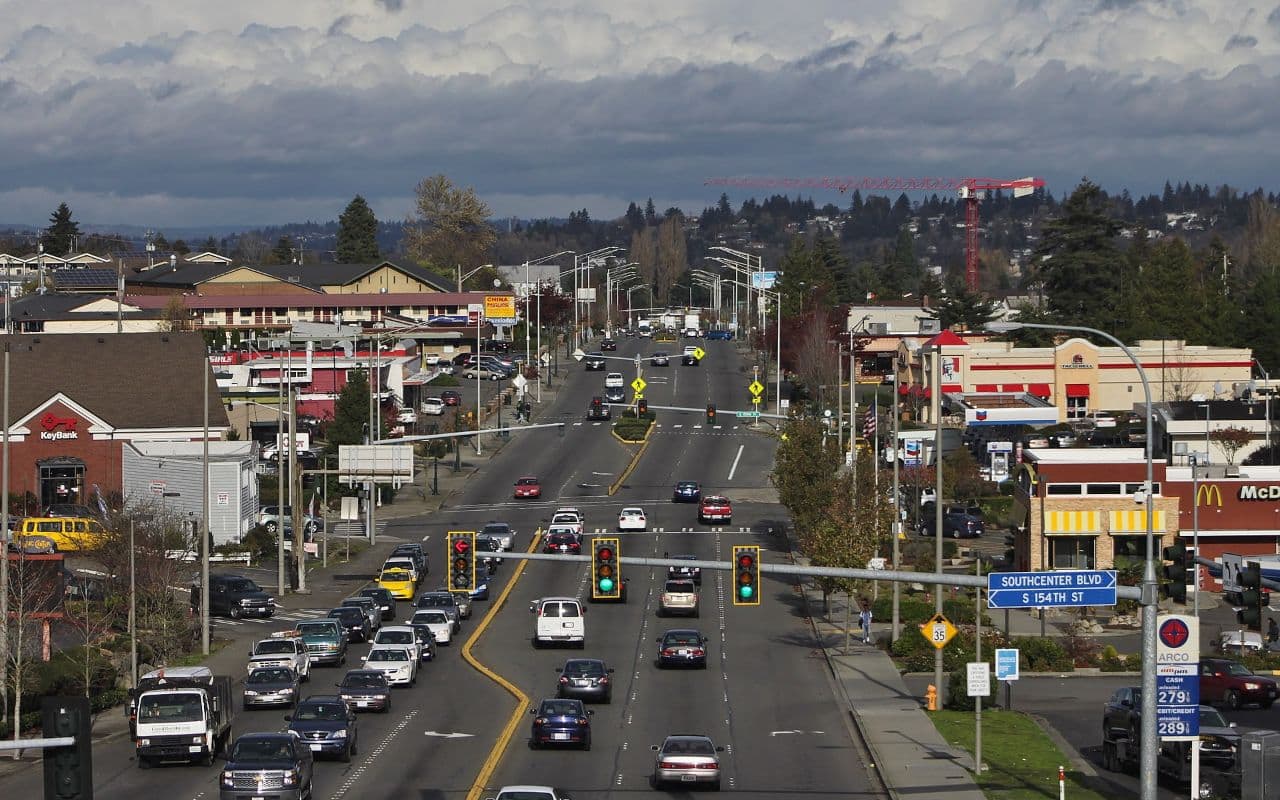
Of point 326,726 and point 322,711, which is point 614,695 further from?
point 326,726

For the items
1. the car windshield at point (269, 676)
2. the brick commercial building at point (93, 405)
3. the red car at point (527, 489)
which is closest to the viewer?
the car windshield at point (269, 676)

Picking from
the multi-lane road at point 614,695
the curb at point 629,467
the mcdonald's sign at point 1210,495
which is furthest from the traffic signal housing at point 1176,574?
the curb at point 629,467

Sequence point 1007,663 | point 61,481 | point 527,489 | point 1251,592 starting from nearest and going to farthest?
point 1251,592
point 1007,663
point 61,481
point 527,489

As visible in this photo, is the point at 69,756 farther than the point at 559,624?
No

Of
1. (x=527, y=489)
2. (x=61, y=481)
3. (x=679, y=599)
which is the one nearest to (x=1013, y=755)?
(x=679, y=599)

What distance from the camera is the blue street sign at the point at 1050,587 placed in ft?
106

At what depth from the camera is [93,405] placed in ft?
325

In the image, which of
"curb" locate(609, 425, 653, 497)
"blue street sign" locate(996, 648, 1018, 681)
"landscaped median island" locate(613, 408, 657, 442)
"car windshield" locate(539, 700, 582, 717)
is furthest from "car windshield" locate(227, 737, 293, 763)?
"landscaped median island" locate(613, 408, 657, 442)

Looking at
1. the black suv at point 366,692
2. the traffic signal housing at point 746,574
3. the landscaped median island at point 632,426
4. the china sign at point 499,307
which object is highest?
the china sign at point 499,307

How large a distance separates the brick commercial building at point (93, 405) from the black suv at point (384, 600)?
28.9 m

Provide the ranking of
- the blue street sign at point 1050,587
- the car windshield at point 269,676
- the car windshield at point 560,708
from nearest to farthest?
the blue street sign at point 1050,587
the car windshield at point 560,708
the car windshield at point 269,676

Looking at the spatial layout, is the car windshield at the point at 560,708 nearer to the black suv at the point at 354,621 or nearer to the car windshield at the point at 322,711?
the car windshield at the point at 322,711

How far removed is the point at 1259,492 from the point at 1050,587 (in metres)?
49.1

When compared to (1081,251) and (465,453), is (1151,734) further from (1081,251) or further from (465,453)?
(1081,251)
